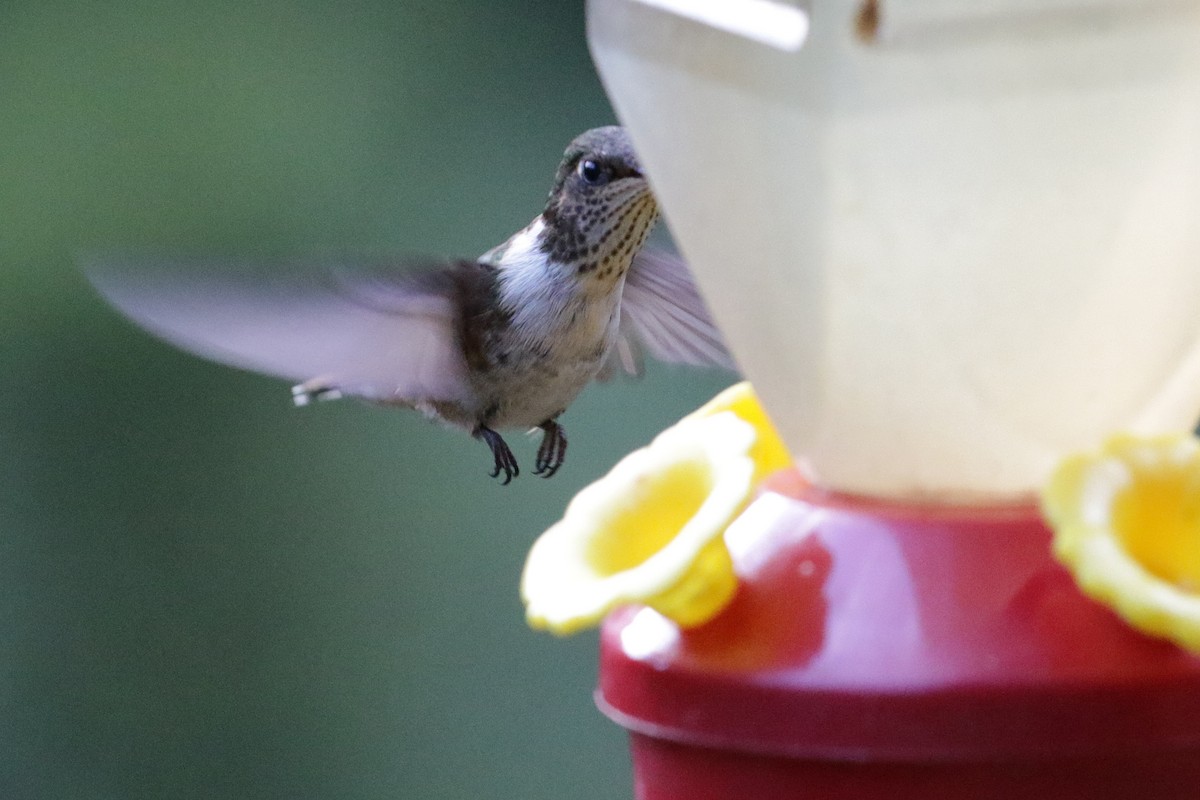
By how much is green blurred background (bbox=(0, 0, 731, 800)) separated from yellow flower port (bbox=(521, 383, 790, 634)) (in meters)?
2.86

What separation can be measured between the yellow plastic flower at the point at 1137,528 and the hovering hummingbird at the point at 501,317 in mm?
896

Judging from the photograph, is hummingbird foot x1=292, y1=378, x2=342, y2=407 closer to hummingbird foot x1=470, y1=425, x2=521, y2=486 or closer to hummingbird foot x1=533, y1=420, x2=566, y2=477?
hummingbird foot x1=470, y1=425, x2=521, y2=486

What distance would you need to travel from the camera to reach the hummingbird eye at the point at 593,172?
6.71ft

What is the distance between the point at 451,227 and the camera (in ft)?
14.5

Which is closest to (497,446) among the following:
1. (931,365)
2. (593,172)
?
(593,172)

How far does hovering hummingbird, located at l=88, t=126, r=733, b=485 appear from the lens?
173cm

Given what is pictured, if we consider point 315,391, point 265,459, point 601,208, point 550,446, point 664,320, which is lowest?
point 265,459

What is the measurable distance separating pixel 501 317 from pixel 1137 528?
3.73 feet

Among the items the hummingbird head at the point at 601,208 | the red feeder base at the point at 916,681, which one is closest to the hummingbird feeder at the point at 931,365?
the red feeder base at the point at 916,681

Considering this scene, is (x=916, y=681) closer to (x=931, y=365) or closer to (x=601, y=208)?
(x=931, y=365)

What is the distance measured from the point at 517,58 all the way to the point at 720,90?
3197 mm

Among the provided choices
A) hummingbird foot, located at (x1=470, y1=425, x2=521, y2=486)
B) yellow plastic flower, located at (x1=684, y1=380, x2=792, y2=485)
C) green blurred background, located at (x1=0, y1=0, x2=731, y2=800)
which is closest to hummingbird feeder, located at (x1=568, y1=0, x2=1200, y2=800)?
yellow plastic flower, located at (x1=684, y1=380, x2=792, y2=485)

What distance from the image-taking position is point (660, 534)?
1393mm

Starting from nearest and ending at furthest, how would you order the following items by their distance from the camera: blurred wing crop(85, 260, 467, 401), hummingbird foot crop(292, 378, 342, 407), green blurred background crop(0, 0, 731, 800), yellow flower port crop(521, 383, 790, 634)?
1. yellow flower port crop(521, 383, 790, 634)
2. blurred wing crop(85, 260, 467, 401)
3. hummingbird foot crop(292, 378, 342, 407)
4. green blurred background crop(0, 0, 731, 800)
